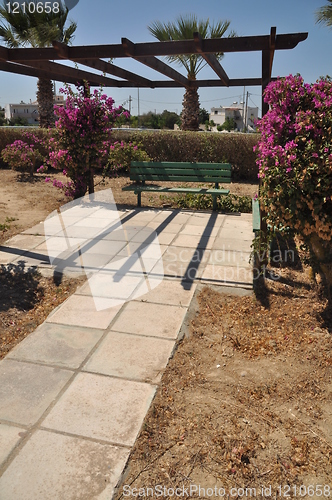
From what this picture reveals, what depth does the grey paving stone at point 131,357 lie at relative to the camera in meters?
3.02

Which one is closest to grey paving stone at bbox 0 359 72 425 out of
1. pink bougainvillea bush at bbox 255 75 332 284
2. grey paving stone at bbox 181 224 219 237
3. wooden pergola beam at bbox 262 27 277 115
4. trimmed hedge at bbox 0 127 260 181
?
pink bougainvillea bush at bbox 255 75 332 284

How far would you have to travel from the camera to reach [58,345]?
11.1 ft

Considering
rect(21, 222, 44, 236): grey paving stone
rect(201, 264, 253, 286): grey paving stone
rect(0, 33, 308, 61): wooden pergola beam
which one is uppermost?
rect(0, 33, 308, 61): wooden pergola beam

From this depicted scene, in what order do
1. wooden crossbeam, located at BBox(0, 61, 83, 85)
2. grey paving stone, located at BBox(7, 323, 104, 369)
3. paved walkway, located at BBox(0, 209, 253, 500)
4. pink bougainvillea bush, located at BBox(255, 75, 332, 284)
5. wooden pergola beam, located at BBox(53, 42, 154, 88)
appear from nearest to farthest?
paved walkway, located at BBox(0, 209, 253, 500)
grey paving stone, located at BBox(7, 323, 104, 369)
pink bougainvillea bush, located at BBox(255, 75, 332, 284)
wooden pergola beam, located at BBox(53, 42, 154, 88)
wooden crossbeam, located at BBox(0, 61, 83, 85)

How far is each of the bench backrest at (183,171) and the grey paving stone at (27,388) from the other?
215 inches

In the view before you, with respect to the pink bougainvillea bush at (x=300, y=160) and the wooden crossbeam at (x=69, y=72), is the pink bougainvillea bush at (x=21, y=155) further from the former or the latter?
the pink bougainvillea bush at (x=300, y=160)

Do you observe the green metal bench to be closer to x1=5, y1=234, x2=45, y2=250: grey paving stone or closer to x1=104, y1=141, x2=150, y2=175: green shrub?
x1=104, y1=141, x2=150, y2=175: green shrub

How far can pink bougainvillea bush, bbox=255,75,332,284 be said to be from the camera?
3295mm

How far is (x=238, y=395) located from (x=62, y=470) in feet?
4.03

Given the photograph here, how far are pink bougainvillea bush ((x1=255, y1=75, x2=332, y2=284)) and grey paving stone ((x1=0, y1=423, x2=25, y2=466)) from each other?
2.64 m

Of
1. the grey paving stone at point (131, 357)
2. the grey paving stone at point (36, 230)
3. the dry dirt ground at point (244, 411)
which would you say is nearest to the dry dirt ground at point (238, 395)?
the dry dirt ground at point (244, 411)

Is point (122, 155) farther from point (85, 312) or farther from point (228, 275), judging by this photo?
point (85, 312)

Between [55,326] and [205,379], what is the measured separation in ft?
4.94

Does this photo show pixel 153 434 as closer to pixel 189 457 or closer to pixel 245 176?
pixel 189 457
